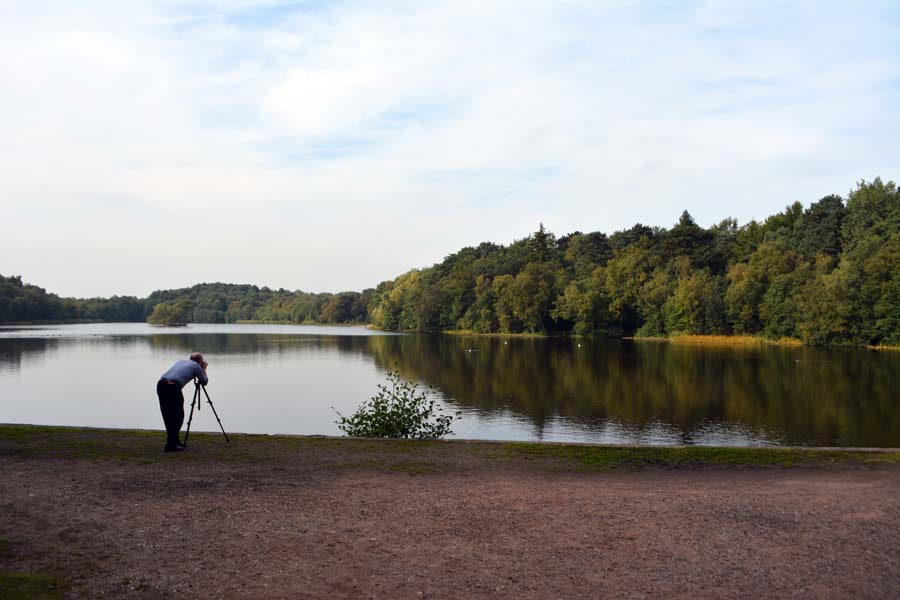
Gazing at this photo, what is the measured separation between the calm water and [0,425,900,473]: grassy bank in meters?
7.99

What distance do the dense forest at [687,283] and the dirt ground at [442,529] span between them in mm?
58717

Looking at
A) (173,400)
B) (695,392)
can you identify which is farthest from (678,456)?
(695,392)

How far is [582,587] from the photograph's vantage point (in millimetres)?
5246

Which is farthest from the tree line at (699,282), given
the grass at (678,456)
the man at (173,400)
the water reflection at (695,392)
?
the man at (173,400)

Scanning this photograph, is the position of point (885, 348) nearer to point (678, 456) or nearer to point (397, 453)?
point (678, 456)

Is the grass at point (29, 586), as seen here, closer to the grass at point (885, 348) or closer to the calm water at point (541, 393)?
the calm water at point (541, 393)

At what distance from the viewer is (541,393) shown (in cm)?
2950

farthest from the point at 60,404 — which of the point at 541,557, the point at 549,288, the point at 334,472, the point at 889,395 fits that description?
the point at 549,288

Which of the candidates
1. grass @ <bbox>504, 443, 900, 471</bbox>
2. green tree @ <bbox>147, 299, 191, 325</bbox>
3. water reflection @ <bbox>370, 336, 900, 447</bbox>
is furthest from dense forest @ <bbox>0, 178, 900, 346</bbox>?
grass @ <bbox>504, 443, 900, 471</bbox>

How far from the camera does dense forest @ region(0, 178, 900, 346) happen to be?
60.7 meters

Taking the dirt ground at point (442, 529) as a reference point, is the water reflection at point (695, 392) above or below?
below

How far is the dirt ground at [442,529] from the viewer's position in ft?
17.4

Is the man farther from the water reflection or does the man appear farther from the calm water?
the water reflection

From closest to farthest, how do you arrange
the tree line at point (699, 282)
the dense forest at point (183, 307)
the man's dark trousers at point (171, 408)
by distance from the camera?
the man's dark trousers at point (171, 408) → the tree line at point (699, 282) → the dense forest at point (183, 307)
